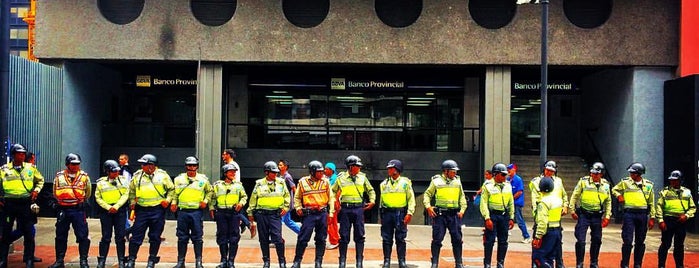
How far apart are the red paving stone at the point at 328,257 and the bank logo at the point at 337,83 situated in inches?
418

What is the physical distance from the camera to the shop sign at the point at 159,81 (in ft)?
79.2

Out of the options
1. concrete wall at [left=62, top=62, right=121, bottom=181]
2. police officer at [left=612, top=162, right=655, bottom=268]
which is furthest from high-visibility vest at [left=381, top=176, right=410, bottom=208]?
concrete wall at [left=62, top=62, right=121, bottom=181]

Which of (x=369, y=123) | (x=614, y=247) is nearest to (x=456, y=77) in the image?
(x=369, y=123)

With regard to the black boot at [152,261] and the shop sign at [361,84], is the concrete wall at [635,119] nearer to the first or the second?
the shop sign at [361,84]

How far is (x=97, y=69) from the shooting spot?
23.2m

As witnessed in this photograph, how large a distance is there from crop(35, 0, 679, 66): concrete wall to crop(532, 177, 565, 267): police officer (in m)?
10.8

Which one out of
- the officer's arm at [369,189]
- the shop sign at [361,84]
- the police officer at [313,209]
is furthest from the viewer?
the shop sign at [361,84]

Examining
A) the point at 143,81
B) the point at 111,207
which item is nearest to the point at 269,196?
the point at 111,207

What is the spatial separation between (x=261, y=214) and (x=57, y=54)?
38.7 feet

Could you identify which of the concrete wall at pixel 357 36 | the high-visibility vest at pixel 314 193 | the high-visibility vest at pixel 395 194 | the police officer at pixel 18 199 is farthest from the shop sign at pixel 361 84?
the police officer at pixel 18 199

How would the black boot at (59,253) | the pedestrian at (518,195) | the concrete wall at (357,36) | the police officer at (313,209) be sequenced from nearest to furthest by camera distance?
the black boot at (59,253) < the police officer at (313,209) < the pedestrian at (518,195) < the concrete wall at (357,36)

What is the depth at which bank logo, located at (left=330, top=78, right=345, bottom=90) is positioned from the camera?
24.7 meters

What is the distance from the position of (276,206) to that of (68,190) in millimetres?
3367

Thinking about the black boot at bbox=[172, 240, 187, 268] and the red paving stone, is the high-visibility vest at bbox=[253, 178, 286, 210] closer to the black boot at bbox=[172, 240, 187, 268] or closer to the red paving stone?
the black boot at bbox=[172, 240, 187, 268]
